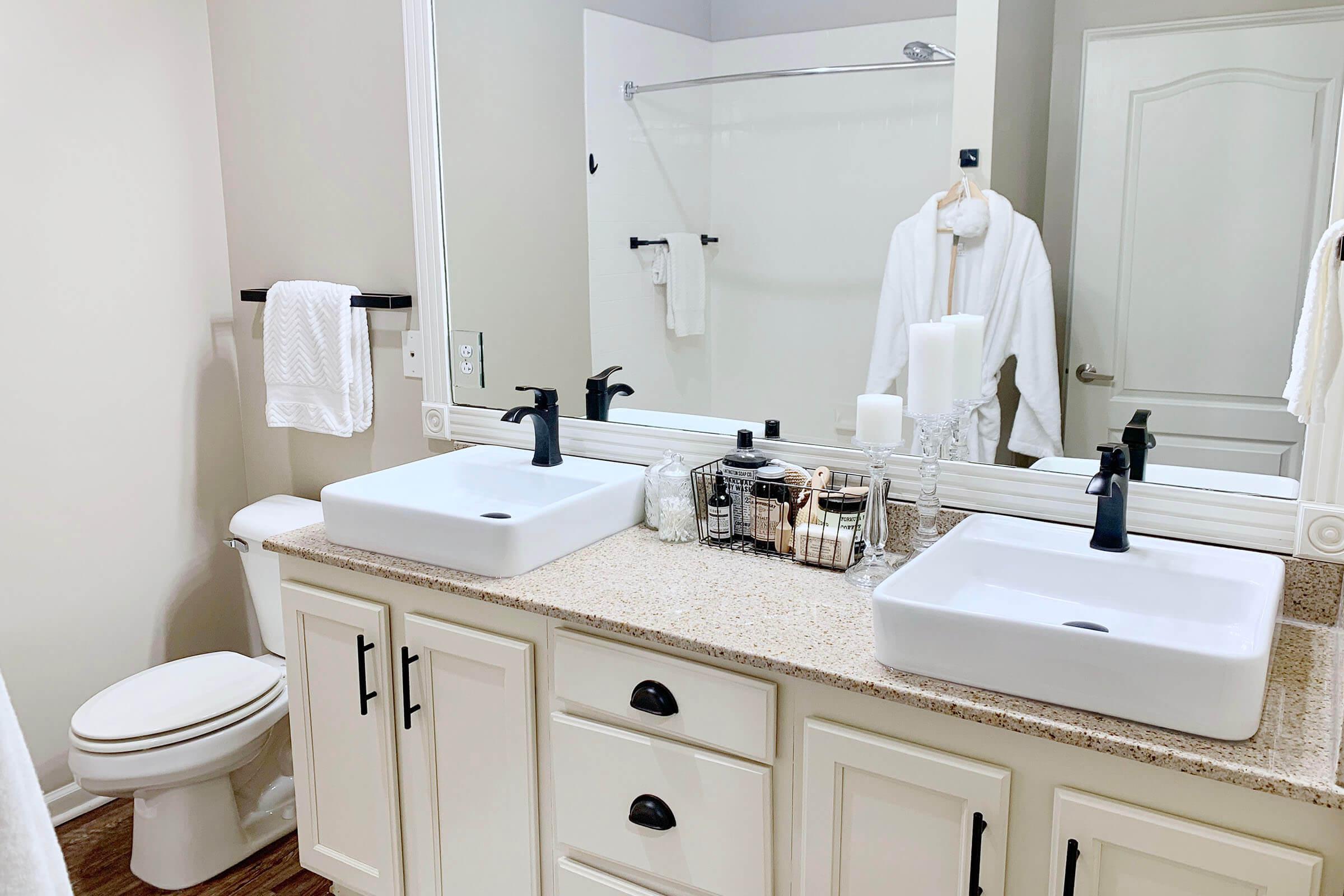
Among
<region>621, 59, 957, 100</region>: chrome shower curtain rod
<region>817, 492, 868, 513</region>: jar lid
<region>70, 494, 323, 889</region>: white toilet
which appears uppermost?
<region>621, 59, 957, 100</region>: chrome shower curtain rod

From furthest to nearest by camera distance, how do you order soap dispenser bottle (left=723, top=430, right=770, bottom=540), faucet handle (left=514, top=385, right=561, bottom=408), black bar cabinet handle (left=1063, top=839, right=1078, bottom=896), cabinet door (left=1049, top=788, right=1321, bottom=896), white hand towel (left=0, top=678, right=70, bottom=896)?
faucet handle (left=514, top=385, right=561, bottom=408)
soap dispenser bottle (left=723, top=430, right=770, bottom=540)
black bar cabinet handle (left=1063, top=839, right=1078, bottom=896)
cabinet door (left=1049, top=788, right=1321, bottom=896)
white hand towel (left=0, top=678, right=70, bottom=896)

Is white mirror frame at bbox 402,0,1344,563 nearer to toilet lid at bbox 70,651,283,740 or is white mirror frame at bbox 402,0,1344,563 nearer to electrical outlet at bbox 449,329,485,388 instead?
electrical outlet at bbox 449,329,485,388

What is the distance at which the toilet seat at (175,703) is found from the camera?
81.7 inches

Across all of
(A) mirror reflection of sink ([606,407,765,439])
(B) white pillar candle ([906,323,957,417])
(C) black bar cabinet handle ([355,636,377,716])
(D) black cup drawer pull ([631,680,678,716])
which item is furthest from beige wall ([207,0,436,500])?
(B) white pillar candle ([906,323,957,417])

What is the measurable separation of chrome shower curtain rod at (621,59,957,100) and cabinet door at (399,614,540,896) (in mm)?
1045

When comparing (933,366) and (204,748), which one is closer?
(933,366)

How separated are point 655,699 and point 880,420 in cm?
56

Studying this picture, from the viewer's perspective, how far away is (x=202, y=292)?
8.64 feet

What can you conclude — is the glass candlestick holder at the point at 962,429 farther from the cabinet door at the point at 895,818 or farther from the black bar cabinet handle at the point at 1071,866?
the black bar cabinet handle at the point at 1071,866

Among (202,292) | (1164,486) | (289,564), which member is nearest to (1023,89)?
(1164,486)

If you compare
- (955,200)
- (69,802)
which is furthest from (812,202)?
(69,802)

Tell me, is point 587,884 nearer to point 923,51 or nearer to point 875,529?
point 875,529

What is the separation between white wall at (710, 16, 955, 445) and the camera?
65.8 inches

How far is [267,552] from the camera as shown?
249 centimetres
